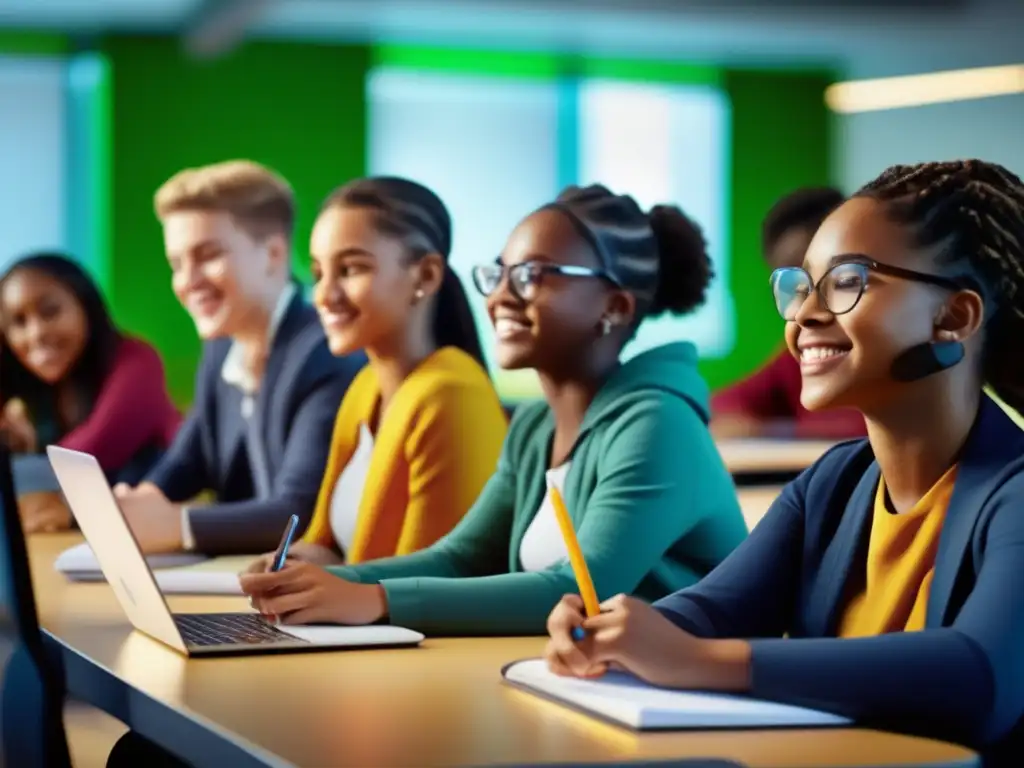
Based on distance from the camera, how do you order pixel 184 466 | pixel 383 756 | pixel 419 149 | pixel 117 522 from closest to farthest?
pixel 383 756 → pixel 117 522 → pixel 184 466 → pixel 419 149

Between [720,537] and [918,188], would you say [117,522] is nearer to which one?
[720,537]

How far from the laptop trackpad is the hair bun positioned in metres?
0.63

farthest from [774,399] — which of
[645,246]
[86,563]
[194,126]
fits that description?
[194,126]

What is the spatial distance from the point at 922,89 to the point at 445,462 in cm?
815

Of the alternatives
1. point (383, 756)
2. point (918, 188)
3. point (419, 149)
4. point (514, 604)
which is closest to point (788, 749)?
point (383, 756)

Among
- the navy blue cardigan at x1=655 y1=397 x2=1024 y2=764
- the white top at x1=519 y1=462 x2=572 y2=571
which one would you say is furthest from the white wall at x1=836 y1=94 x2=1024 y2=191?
the navy blue cardigan at x1=655 y1=397 x2=1024 y2=764

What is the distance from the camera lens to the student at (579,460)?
79.0 inches

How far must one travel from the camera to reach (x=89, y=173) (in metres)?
9.53

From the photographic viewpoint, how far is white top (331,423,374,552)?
277cm

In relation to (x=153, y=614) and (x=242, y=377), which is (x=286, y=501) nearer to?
(x=242, y=377)

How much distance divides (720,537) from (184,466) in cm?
191

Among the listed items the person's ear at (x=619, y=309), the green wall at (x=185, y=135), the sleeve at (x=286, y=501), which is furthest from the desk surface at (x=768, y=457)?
the green wall at (x=185, y=135)

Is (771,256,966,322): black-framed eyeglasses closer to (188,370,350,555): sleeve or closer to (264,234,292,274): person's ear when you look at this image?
(188,370,350,555): sleeve

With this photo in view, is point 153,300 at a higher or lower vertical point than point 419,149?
lower
